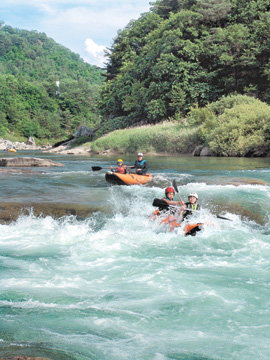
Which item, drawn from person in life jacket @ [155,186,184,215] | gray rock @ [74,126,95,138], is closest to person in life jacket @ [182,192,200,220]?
person in life jacket @ [155,186,184,215]

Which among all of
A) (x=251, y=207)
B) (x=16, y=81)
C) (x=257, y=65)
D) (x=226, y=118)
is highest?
(x=16, y=81)

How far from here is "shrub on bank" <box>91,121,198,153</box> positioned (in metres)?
27.1

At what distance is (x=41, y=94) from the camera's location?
333 ft

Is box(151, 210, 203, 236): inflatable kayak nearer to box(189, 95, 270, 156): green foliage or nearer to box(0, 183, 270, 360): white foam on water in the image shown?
box(0, 183, 270, 360): white foam on water

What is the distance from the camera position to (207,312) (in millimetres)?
4535

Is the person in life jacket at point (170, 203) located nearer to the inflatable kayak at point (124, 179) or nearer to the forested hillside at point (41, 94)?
the inflatable kayak at point (124, 179)

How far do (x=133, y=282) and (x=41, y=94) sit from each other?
10158 cm

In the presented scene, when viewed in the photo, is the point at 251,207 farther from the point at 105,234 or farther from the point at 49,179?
the point at 49,179

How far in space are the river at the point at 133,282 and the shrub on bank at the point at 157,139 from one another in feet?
56.3

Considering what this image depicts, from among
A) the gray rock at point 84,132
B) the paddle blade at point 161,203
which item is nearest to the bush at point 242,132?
the paddle blade at point 161,203

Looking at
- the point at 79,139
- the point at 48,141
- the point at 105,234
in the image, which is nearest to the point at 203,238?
the point at 105,234

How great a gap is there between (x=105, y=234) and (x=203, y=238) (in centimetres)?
188

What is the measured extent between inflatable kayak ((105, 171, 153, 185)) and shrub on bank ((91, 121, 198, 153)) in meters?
14.5

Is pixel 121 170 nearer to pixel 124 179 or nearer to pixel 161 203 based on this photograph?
pixel 124 179
